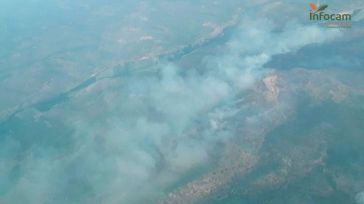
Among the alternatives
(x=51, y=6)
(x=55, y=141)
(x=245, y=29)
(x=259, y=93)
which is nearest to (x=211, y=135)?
(x=259, y=93)

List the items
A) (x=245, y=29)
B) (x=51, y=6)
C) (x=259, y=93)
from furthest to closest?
1. (x=51, y=6)
2. (x=245, y=29)
3. (x=259, y=93)

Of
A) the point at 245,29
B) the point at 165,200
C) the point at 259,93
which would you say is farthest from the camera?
the point at 245,29

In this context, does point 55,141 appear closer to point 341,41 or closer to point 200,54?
point 200,54

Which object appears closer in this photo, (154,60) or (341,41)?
(341,41)

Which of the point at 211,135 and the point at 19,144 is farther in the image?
the point at 19,144

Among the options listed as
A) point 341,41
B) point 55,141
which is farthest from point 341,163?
point 55,141

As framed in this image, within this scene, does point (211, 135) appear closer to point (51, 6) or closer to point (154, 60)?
point (154, 60)

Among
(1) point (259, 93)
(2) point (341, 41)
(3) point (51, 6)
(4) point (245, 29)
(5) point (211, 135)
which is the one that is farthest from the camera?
→ (3) point (51, 6)

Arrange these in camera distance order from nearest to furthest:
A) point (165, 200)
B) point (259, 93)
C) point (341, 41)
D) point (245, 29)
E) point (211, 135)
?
1. point (165, 200)
2. point (211, 135)
3. point (259, 93)
4. point (341, 41)
5. point (245, 29)
